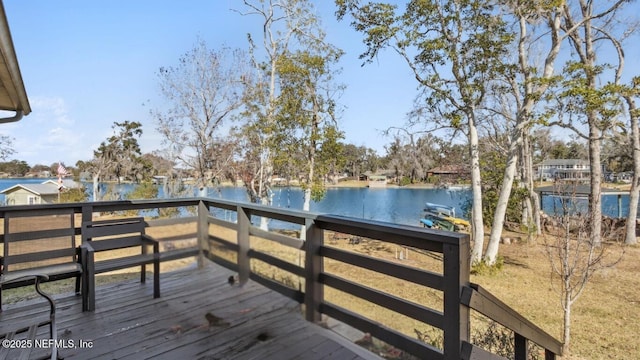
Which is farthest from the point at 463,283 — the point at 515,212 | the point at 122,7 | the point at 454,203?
the point at 454,203

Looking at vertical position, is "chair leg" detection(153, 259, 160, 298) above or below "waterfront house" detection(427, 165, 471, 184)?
below

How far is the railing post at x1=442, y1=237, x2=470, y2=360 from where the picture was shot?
4.73 ft

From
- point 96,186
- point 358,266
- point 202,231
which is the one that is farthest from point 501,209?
point 96,186

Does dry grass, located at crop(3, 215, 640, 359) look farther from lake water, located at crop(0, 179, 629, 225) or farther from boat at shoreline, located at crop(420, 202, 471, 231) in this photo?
lake water, located at crop(0, 179, 629, 225)

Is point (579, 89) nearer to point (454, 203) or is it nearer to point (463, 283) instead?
point (463, 283)

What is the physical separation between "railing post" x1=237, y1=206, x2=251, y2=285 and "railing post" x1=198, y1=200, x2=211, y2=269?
26.5 inches

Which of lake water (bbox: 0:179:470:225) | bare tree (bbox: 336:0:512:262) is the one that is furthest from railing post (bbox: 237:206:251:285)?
lake water (bbox: 0:179:470:225)

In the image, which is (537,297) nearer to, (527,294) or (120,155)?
(527,294)

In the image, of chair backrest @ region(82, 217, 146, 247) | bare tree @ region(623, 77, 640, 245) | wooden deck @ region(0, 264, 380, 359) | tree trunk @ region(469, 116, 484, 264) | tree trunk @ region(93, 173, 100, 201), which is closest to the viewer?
wooden deck @ region(0, 264, 380, 359)

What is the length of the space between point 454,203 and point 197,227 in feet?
58.0

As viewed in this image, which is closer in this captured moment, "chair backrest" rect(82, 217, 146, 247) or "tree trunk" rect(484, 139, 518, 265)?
"chair backrest" rect(82, 217, 146, 247)

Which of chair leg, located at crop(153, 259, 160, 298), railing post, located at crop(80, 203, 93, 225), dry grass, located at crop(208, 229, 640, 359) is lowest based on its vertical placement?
dry grass, located at crop(208, 229, 640, 359)

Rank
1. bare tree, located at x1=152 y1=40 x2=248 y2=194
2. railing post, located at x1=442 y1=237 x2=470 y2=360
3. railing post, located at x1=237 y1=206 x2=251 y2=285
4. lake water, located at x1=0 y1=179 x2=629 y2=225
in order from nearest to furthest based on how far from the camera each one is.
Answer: railing post, located at x1=442 y1=237 x2=470 y2=360
railing post, located at x1=237 y1=206 x2=251 y2=285
bare tree, located at x1=152 y1=40 x2=248 y2=194
lake water, located at x1=0 y1=179 x2=629 y2=225

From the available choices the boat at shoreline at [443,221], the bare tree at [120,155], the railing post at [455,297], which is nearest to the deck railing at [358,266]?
the railing post at [455,297]
